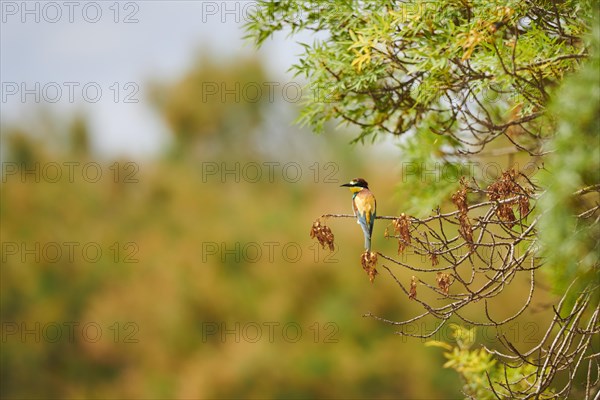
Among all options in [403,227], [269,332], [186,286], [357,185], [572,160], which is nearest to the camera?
[572,160]

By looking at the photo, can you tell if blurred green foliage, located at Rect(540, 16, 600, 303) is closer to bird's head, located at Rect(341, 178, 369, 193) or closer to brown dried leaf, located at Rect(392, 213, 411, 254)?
brown dried leaf, located at Rect(392, 213, 411, 254)

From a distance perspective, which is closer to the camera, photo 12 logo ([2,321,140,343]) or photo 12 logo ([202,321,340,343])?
photo 12 logo ([202,321,340,343])

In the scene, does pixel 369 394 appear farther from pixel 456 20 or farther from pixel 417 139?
pixel 456 20

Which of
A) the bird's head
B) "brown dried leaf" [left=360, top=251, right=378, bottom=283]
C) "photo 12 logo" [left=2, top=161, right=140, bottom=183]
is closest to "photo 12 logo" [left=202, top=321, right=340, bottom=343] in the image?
"photo 12 logo" [left=2, top=161, right=140, bottom=183]

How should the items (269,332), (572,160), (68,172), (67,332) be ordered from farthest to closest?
1. (68,172)
2. (67,332)
3. (269,332)
4. (572,160)

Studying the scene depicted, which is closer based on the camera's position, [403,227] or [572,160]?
[572,160]

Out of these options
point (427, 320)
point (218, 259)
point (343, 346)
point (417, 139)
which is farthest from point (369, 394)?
point (417, 139)

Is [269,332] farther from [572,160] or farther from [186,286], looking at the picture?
[572,160]

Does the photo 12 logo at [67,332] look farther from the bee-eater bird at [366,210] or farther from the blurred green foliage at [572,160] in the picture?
the blurred green foliage at [572,160]

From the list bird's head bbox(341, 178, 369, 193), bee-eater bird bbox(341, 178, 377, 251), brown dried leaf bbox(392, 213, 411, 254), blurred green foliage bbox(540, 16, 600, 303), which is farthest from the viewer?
bird's head bbox(341, 178, 369, 193)

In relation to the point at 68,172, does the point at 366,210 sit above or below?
below

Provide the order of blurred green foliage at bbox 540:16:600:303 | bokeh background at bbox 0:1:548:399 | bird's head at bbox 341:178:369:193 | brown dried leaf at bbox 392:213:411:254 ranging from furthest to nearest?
bokeh background at bbox 0:1:548:399, bird's head at bbox 341:178:369:193, brown dried leaf at bbox 392:213:411:254, blurred green foliage at bbox 540:16:600:303

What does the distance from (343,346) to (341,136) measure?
13.6 ft

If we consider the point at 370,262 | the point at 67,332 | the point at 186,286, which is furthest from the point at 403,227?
the point at 67,332
